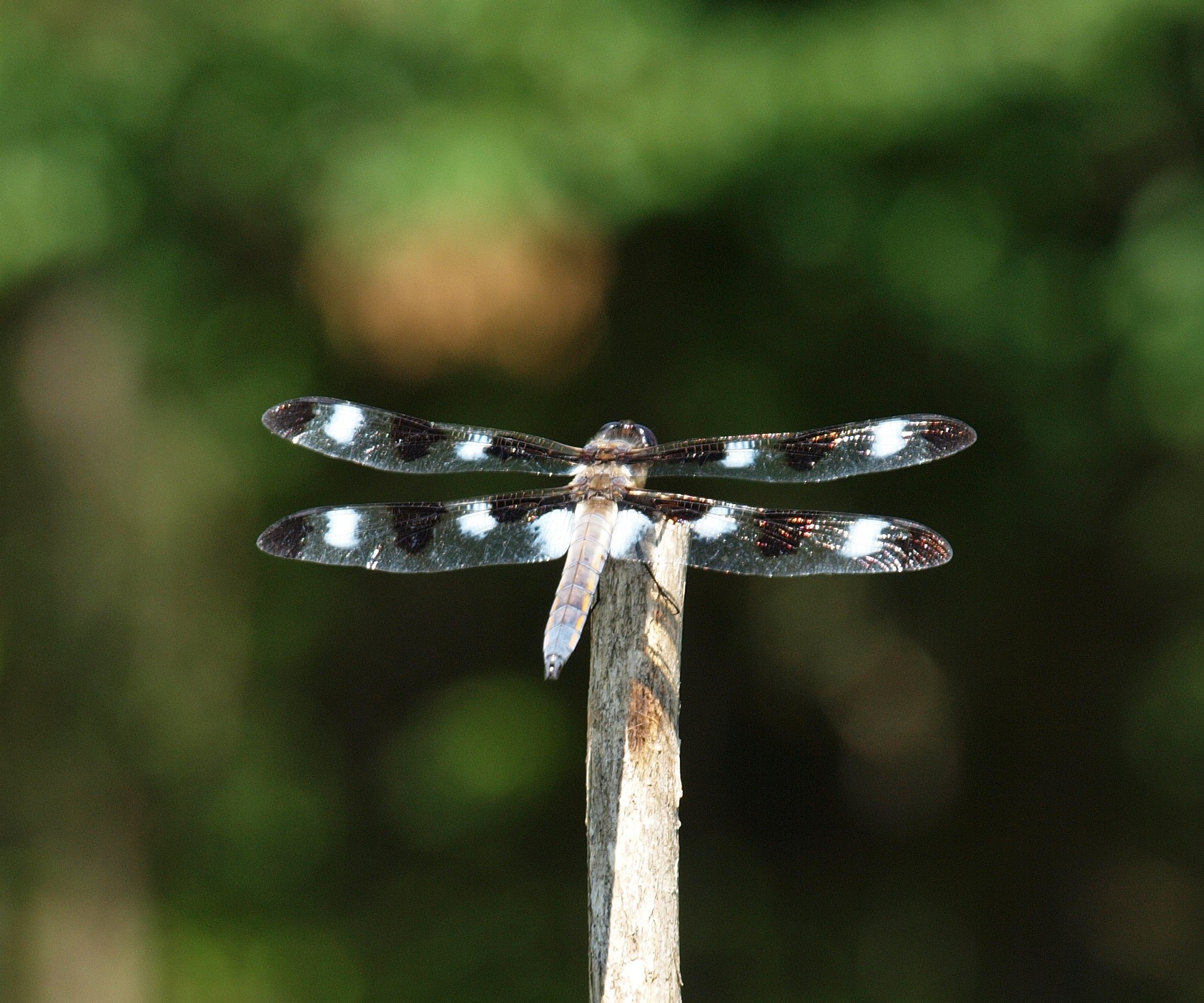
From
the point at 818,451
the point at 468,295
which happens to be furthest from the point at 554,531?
the point at 468,295

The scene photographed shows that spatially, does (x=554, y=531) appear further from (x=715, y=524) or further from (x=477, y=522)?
(x=715, y=524)

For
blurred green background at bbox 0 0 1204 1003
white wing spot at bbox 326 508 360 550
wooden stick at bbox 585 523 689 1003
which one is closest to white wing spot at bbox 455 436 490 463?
white wing spot at bbox 326 508 360 550

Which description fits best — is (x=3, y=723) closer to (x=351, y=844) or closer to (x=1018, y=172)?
(x=351, y=844)

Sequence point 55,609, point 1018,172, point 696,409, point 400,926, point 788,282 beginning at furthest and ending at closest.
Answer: point 400,926 < point 55,609 < point 696,409 < point 788,282 < point 1018,172

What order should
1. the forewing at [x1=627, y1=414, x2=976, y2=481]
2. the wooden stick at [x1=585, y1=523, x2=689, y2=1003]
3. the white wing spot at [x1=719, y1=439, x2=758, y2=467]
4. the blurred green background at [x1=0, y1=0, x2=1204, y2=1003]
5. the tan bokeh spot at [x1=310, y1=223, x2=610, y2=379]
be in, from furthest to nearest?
the tan bokeh spot at [x1=310, y1=223, x2=610, y2=379], the blurred green background at [x1=0, y1=0, x2=1204, y2=1003], the white wing spot at [x1=719, y1=439, x2=758, y2=467], the forewing at [x1=627, y1=414, x2=976, y2=481], the wooden stick at [x1=585, y1=523, x2=689, y2=1003]

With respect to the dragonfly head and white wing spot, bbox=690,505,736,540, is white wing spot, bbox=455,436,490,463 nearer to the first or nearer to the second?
the dragonfly head

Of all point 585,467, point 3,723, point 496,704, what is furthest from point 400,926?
point 585,467
